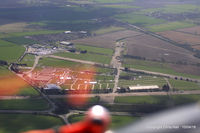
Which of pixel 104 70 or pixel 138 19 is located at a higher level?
pixel 138 19

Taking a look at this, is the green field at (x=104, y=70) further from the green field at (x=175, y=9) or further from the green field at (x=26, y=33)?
the green field at (x=175, y=9)

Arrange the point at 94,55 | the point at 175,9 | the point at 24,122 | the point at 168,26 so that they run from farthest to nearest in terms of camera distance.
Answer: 1. the point at 175,9
2. the point at 168,26
3. the point at 94,55
4. the point at 24,122

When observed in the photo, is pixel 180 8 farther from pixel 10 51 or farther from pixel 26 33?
pixel 10 51

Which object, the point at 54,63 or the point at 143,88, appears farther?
the point at 54,63

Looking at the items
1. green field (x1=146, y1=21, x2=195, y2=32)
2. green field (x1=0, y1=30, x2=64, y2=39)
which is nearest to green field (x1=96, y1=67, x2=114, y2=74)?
green field (x1=0, y1=30, x2=64, y2=39)

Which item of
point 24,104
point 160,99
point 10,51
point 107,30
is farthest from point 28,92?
point 107,30

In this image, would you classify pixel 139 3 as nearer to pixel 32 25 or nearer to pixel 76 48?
pixel 32 25

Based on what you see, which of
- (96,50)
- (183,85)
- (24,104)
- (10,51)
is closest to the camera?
(24,104)

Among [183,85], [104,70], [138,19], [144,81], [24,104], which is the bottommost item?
[24,104]

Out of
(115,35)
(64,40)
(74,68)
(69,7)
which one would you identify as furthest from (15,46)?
(69,7)
